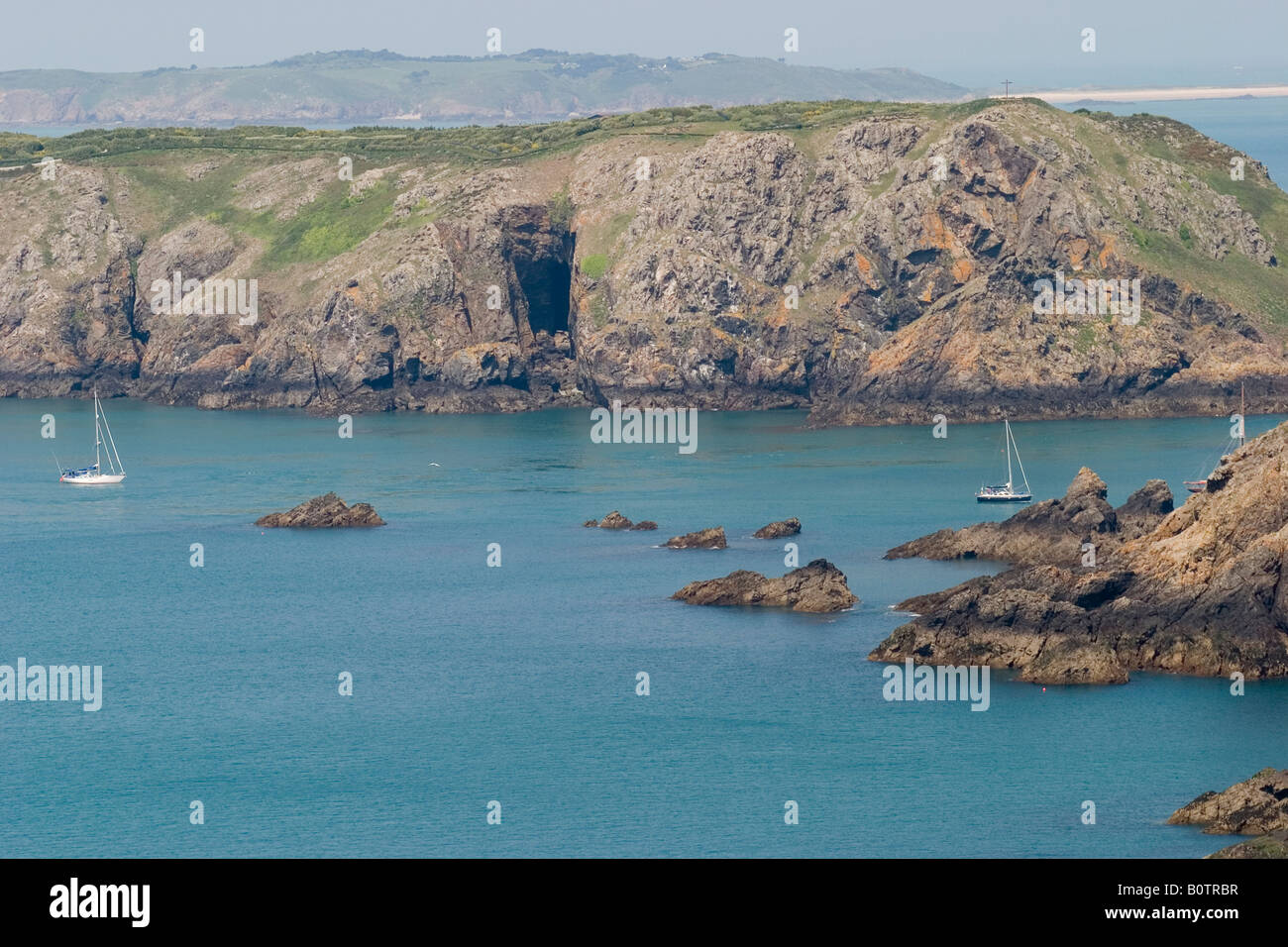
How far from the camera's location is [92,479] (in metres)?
168

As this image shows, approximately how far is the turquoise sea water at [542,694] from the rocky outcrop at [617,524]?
158 centimetres

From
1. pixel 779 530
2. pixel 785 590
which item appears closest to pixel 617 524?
pixel 779 530

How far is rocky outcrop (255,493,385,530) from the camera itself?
475 ft

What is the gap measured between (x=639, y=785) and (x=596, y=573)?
47101 mm

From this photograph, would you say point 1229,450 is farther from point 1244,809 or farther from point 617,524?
point 1244,809

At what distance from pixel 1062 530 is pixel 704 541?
932 inches

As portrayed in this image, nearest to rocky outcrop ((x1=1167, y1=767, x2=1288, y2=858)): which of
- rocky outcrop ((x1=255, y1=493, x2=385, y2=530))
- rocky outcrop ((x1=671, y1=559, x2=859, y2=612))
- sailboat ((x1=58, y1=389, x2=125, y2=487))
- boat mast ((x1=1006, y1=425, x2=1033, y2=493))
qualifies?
rocky outcrop ((x1=671, y1=559, x2=859, y2=612))

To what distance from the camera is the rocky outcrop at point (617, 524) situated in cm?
13875

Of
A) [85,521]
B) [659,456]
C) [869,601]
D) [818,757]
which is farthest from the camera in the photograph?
[659,456]

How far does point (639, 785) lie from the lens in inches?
3061

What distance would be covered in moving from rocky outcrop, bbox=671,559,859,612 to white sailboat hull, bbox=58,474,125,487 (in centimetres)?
6854

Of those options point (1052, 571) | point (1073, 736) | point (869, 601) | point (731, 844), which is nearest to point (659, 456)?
point (869, 601)

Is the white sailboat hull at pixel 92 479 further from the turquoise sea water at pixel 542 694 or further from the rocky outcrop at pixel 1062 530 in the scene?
the rocky outcrop at pixel 1062 530
